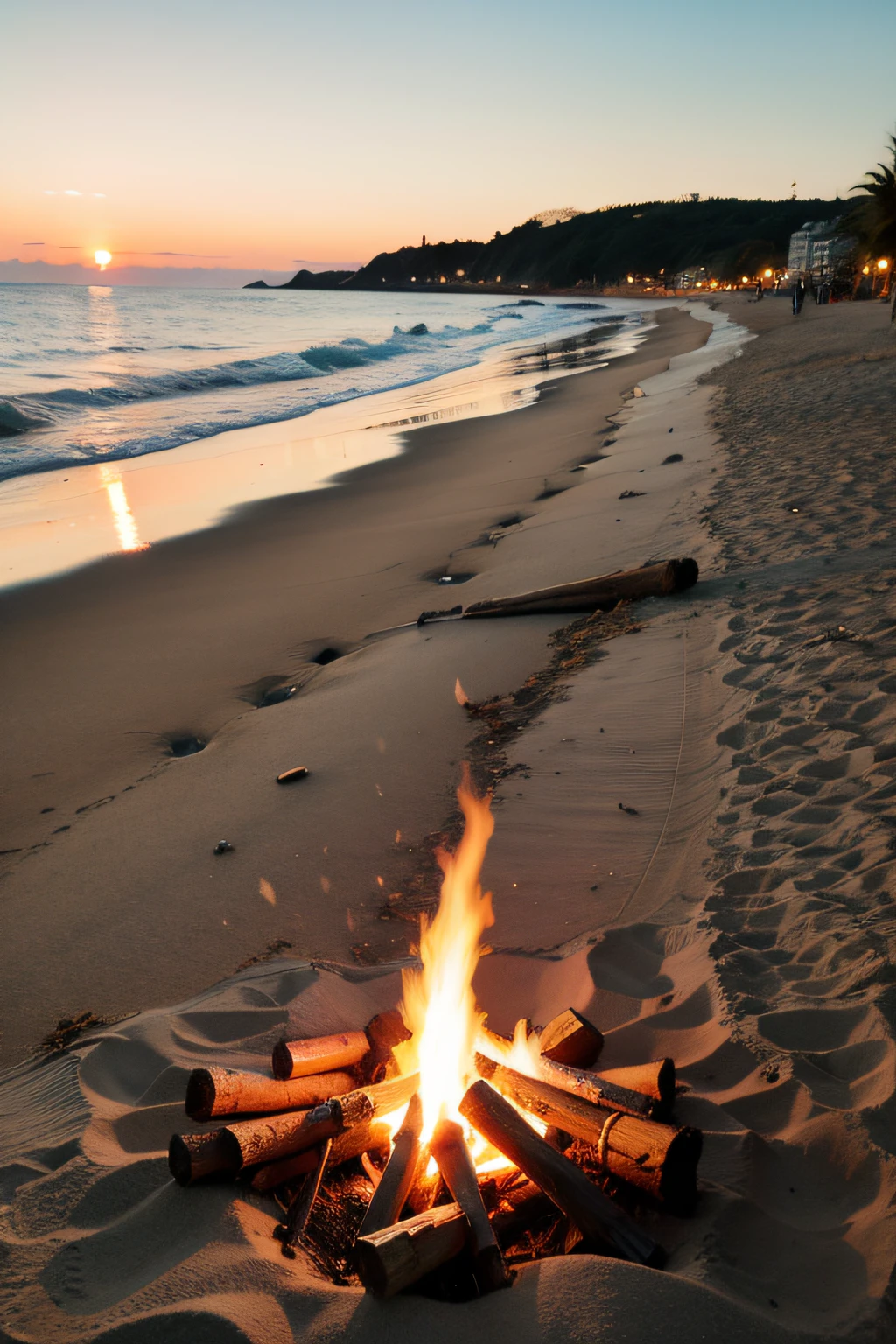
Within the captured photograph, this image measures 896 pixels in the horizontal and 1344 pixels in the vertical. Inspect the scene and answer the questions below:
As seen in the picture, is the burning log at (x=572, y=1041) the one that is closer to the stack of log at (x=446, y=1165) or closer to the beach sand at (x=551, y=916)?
the stack of log at (x=446, y=1165)

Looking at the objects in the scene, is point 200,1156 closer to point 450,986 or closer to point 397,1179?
point 397,1179

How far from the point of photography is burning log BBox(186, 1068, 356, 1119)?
2555 mm

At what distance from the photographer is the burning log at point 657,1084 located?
2.58 metres

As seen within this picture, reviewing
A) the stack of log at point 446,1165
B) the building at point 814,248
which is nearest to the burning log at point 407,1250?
the stack of log at point 446,1165

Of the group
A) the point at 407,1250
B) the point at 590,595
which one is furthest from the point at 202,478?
the point at 407,1250

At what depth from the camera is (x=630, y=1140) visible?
239 centimetres

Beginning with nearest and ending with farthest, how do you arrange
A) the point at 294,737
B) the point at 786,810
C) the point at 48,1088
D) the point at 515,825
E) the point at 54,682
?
the point at 48,1088 < the point at 786,810 < the point at 515,825 < the point at 294,737 < the point at 54,682

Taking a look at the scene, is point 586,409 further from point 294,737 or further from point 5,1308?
point 5,1308

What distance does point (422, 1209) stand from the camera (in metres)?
2.41

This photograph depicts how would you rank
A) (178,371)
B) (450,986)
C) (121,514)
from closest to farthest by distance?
(450,986), (121,514), (178,371)

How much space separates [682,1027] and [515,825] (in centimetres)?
167

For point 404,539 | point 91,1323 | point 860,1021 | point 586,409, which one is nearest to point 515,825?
point 860,1021

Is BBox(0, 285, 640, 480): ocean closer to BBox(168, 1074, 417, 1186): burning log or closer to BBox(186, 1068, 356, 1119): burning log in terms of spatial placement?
BBox(186, 1068, 356, 1119): burning log

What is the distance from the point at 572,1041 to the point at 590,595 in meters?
5.08
